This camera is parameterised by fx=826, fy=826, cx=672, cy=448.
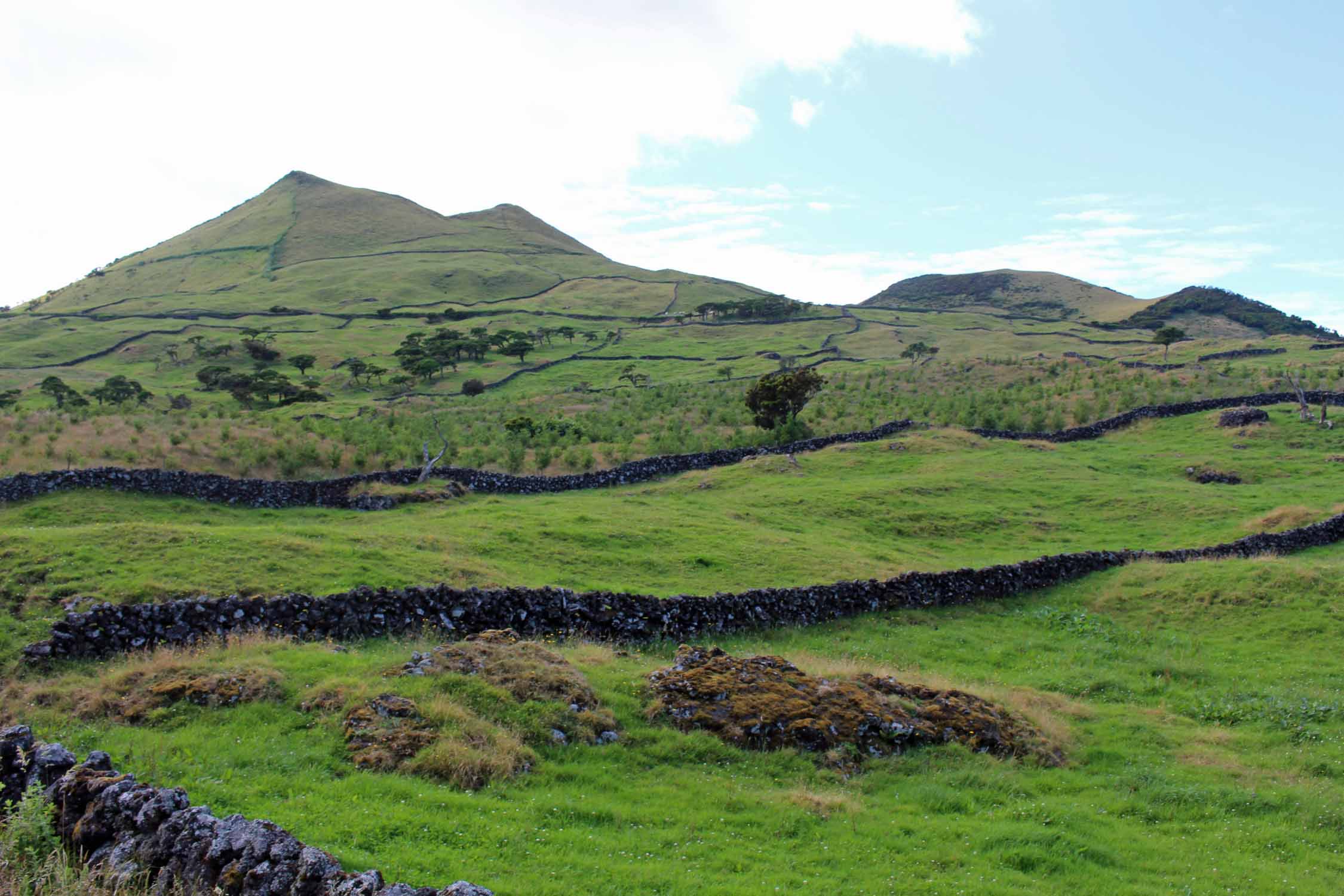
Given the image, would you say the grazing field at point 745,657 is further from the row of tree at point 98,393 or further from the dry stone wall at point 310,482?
the row of tree at point 98,393

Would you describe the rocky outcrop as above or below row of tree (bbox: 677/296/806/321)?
below

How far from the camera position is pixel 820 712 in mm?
12242

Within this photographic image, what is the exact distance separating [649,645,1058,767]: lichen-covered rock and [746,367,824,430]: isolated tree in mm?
35763

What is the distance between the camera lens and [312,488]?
1193 inches

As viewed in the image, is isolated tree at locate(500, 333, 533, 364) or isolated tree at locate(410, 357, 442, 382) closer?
isolated tree at locate(410, 357, 442, 382)

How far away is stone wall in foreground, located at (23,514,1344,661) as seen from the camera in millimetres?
13531

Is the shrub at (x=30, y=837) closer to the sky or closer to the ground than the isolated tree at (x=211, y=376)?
closer to the ground

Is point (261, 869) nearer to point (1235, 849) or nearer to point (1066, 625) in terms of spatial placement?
point (1235, 849)

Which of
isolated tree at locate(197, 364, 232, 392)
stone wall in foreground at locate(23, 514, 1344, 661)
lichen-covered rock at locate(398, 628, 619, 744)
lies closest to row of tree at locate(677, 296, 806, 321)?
isolated tree at locate(197, 364, 232, 392)

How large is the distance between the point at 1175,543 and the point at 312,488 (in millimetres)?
30555

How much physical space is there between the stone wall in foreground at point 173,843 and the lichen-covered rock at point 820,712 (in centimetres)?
578

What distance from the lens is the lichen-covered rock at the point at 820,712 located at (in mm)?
11797

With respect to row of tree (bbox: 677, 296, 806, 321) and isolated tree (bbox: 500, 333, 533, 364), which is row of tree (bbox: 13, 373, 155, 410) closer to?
isolated tree (bbox: 500, 333, 533, 364)

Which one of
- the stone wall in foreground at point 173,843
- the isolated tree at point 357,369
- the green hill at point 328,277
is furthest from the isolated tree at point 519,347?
the stone wall in foreground at point 173,843
